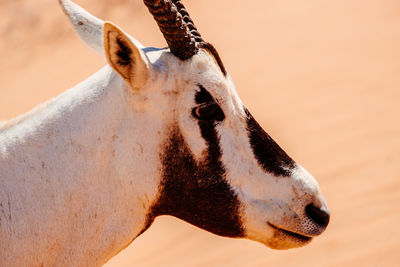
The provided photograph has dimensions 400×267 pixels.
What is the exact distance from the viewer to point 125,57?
74.7 inches

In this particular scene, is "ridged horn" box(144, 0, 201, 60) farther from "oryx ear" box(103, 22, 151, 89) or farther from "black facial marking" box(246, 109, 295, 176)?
"black facial marking" box(246, 109, 295, 176)

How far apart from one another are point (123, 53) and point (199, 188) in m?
→ 0.61

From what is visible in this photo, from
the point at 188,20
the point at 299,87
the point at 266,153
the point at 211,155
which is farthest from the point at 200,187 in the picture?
the point at 299,87

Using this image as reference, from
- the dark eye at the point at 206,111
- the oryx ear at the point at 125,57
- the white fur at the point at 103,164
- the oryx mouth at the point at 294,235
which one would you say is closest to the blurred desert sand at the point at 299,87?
the oryx mouth at the point at 294,235

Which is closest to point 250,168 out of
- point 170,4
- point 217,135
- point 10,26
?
point 217,135

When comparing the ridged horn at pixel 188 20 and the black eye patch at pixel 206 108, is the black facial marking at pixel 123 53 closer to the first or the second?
the black eye patch at pixel 206 108

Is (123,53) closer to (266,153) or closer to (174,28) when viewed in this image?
(174,28)

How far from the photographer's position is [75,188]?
6.41 feet

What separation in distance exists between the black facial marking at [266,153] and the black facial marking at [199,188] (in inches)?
5.8

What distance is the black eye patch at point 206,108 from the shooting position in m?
1.98

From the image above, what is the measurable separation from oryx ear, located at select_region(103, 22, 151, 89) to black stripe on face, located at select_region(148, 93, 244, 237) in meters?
0.23

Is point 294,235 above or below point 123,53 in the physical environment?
below

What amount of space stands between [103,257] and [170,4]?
1.01 m

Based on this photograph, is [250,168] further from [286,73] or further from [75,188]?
[286,73]
